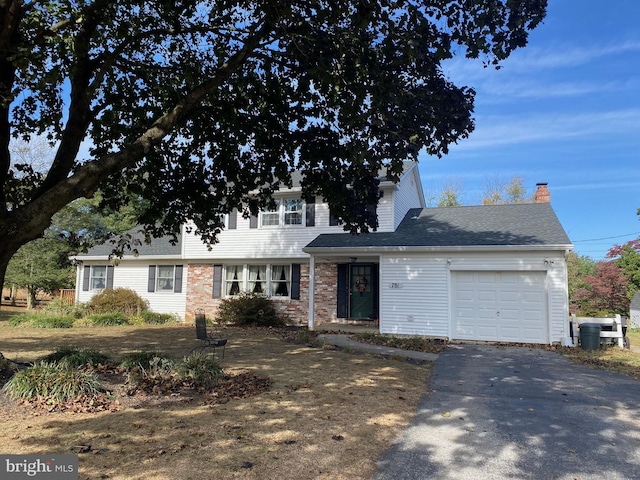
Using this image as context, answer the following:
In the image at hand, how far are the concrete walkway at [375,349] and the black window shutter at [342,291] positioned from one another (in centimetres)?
350

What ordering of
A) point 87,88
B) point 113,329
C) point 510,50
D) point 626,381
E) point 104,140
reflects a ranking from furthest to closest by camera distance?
point 113,329 → point 104,140 → point 626,381 → point 87,88 → point 510,50

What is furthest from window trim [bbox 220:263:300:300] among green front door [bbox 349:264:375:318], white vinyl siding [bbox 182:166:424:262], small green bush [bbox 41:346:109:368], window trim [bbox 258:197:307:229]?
small green bush [bbox 41:346:109:368]

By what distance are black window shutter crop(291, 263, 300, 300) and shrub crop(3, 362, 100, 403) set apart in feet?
40.3

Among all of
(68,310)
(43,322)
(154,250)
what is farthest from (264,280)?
(68,310)

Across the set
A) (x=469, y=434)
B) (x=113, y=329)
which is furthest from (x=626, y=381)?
(x=113, y=329)

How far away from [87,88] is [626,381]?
35.5ft

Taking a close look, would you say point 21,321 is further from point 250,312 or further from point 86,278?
point 250,312

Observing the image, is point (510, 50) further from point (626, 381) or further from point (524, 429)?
point (626, 381)

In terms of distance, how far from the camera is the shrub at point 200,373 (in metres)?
6.73

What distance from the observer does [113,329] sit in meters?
15.9

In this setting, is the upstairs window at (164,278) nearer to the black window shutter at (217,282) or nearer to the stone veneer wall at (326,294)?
the black window shutter at (217,282)

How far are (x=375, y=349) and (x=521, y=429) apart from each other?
633 centimetres

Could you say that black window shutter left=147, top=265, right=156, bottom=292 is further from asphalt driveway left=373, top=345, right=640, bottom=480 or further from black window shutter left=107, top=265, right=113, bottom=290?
asphalt driveway left=373, top=345, right=640, bottom=480

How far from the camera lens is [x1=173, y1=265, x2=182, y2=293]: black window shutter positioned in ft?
66.4
